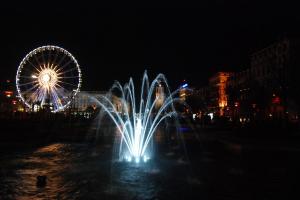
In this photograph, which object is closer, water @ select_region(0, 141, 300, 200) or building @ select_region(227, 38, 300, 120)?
water @ select_region(0, 141, 300, 200)

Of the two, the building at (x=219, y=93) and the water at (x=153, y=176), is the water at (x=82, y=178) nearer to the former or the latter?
the water at (x=153, y=176)

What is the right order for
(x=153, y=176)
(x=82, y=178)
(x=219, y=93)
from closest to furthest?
(x=82, y=178) < (x=153, y=176) < (x=219, y=93)

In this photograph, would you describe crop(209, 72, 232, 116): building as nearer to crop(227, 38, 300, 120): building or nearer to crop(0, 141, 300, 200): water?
crop(227, 38, 300, 120): building

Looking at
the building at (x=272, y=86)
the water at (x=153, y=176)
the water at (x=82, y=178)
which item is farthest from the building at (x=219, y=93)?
the water at (x=82, y=178)

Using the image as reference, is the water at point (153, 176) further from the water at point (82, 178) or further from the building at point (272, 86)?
the building at point (272, 86)

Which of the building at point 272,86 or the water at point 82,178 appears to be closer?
the water at point 82,178

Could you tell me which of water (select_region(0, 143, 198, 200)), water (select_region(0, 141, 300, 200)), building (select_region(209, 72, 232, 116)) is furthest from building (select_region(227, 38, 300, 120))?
water (select_region(0, 143, 198, 200))

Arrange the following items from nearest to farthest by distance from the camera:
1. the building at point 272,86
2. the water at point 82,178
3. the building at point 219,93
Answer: the water at point 82,178 < the building at point 272,86 < the building at point 219,93

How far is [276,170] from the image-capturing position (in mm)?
19453

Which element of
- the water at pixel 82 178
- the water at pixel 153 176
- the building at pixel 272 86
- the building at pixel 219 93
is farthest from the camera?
the building at pixel 219 93

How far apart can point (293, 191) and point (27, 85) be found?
51647 millimetres

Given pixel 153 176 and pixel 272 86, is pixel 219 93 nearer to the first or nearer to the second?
pixel 272 86

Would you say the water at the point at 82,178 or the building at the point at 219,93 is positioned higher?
the building at the point at 219,93

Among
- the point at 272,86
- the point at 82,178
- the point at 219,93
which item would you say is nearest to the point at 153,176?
the point at 82,178
